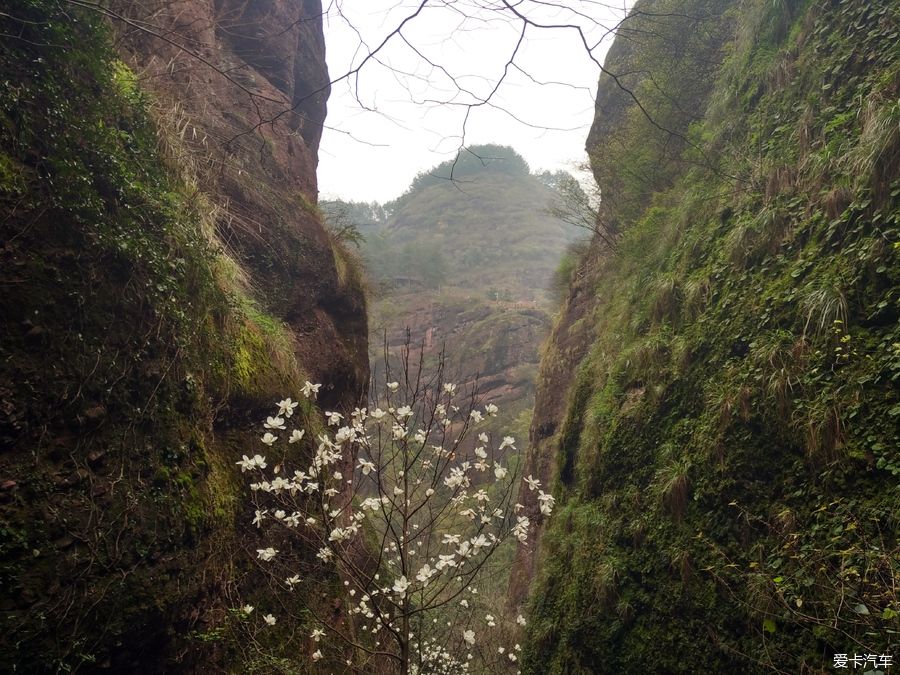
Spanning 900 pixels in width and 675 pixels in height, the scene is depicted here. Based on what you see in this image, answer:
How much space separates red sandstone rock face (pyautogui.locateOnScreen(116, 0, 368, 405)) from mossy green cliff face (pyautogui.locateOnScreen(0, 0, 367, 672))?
172cm

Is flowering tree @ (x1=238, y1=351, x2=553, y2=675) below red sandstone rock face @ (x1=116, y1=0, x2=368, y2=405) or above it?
below

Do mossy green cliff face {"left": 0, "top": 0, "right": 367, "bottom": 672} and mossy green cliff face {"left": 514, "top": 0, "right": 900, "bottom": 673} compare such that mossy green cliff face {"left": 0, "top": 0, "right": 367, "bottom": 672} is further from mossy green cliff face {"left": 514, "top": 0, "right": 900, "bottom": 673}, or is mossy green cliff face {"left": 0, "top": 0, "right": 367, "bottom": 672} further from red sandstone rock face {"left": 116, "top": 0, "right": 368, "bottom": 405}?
mossy green cliff face {"left": 514, "top": 0, "right": 900, "bottom": 673}

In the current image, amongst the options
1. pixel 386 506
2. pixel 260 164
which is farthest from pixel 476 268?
pixel 386 506

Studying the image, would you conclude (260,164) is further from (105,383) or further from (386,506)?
(386,506)

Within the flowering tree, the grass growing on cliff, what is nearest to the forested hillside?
the flowering tree

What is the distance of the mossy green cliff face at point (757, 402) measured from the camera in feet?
10.9

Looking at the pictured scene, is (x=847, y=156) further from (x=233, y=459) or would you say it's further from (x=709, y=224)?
(x=233, y=459)

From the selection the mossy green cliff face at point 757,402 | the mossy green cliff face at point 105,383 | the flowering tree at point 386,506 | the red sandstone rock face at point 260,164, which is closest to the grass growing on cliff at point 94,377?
the mossy green cliff face at point 105,383

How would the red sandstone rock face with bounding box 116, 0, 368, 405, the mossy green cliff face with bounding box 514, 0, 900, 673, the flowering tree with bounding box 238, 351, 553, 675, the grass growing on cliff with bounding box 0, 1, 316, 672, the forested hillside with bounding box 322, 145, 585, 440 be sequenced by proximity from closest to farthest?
the grass growing on cliff with bounding box 0, 1, 316, 672
the mossy green cliff face with bounding box 514, 0, 900, 673
the flowering tree with bounding box 238, 351, 553, 675
the red sandstone rock face with bounding box 116, 0, 368, 405
the forested hillside with bounding box 322, 145, 585, 440

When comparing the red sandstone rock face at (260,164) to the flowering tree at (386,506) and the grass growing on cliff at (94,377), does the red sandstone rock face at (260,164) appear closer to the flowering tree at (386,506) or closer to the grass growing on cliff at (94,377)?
the grass growing on cliff at (94,377)

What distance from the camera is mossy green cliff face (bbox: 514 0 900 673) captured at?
10.9ft

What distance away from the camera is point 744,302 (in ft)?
16.8

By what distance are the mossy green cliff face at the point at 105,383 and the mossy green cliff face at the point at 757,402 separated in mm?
3608

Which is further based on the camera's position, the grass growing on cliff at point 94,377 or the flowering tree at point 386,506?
the flowering tree at point 386,506
